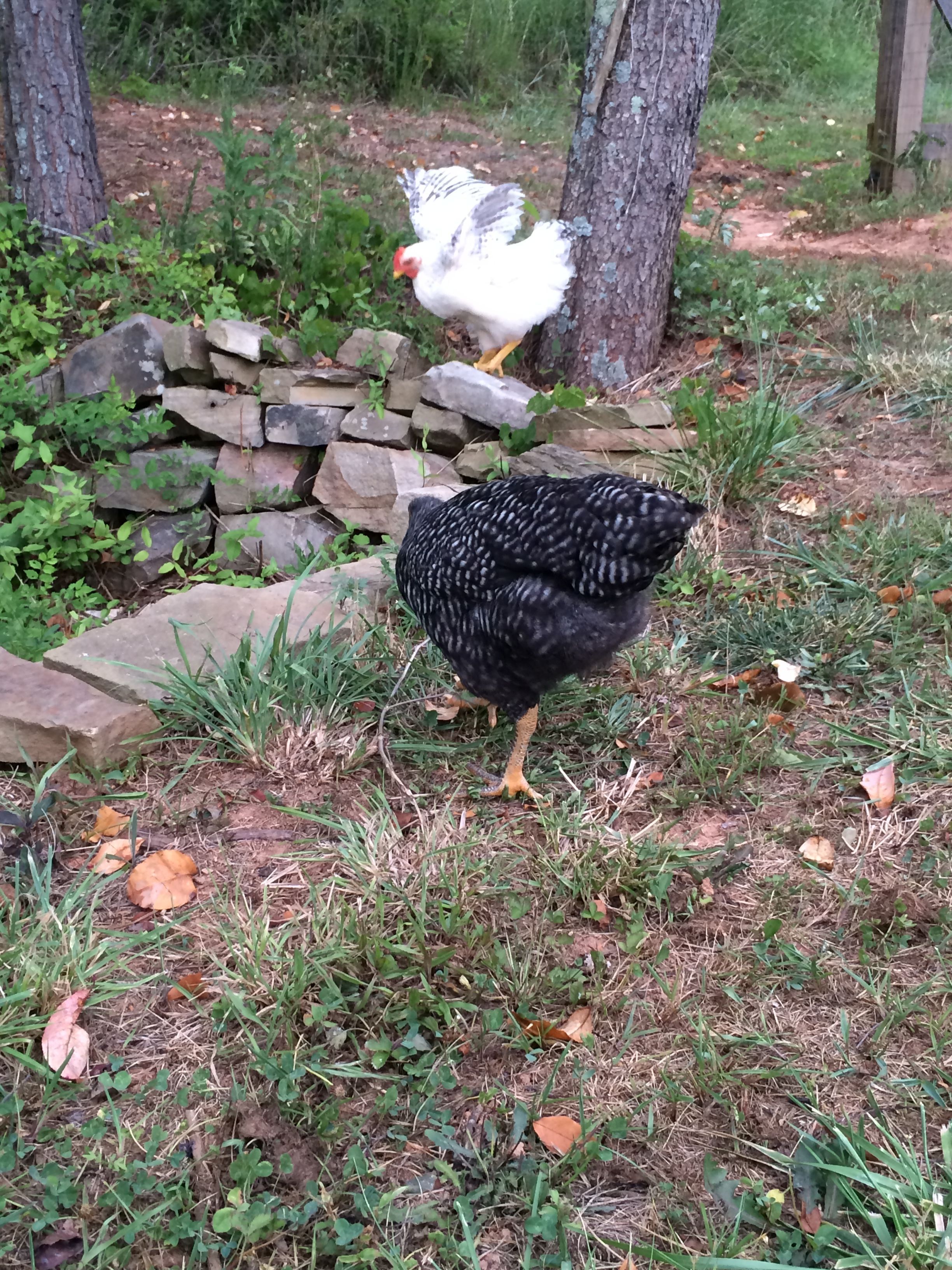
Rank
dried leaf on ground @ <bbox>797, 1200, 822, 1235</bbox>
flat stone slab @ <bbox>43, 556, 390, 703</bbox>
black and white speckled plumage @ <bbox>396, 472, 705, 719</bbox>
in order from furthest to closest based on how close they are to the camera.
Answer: flat stone slab @ <bbox>43, 556, 390, 703</bbox> < black and white speckled plumage @ <bbox>396, 472, 705, 719</bbox> < dried leaf on ground @ <bbox>797, 1200, 822, 1235</bbox>

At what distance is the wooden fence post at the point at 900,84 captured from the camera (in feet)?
21.6

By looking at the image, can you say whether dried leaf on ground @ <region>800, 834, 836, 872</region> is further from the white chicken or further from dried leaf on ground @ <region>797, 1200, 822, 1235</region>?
the white chicken

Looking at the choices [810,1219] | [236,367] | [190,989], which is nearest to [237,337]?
[236,367]

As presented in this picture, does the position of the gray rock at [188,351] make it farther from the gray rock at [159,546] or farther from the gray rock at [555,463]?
the gray rock at [555,463]

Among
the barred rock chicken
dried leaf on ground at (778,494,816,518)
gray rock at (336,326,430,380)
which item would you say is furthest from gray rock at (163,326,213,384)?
dried leaf on ground at (778,494,816,518)

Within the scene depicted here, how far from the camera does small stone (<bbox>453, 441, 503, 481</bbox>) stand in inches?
175

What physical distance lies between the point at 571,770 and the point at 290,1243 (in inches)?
60.1

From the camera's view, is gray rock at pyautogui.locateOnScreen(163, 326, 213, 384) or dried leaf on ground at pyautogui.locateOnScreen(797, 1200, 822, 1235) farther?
gray rock at pyautogui.locateOnScreen(163, 326, 213, 384)

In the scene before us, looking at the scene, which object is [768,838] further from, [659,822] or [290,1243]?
[290,1243]

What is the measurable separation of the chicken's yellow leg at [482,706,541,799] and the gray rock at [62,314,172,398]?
3.63 meters

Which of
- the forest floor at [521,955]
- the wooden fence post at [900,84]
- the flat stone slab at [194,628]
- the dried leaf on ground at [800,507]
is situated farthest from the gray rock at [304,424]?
the wooden fence post at [900,84]

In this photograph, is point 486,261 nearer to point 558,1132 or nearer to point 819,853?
point 819,853

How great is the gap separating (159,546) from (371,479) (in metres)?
1.28

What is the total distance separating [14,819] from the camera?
8.63 feet
